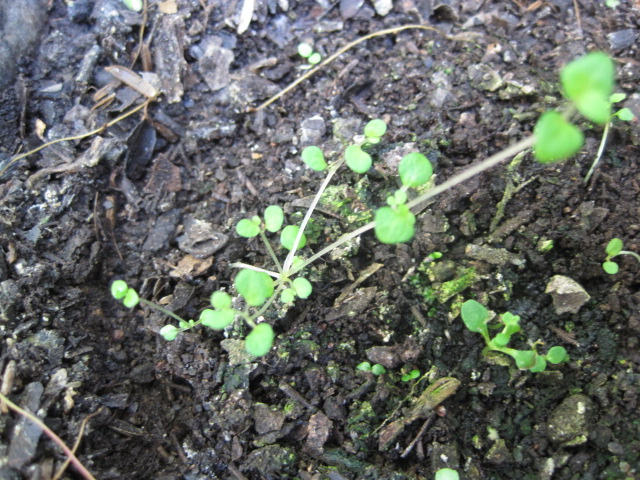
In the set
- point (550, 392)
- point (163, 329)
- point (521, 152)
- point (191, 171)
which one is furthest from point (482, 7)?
point (163, 329)

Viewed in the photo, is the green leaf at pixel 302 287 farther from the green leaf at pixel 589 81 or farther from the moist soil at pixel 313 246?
the green leaf at pixel 589 81

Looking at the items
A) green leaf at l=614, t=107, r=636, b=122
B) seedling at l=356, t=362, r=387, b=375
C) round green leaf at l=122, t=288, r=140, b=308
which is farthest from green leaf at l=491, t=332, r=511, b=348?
round green leaf at l=122, t=288, r=140, b=308

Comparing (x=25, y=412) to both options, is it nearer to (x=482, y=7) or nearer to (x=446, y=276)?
(x=446, y=276)

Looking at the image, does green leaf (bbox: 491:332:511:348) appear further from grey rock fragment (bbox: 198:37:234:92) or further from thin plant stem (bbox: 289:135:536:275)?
grey rock fragment (bbox: 198:37:234:92)

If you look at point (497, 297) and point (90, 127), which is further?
point (90, 127)

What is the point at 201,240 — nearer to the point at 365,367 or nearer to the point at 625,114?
the point at 365,367

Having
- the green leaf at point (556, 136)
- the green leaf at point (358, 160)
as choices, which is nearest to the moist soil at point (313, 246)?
the green leaf at point (358, 160)
